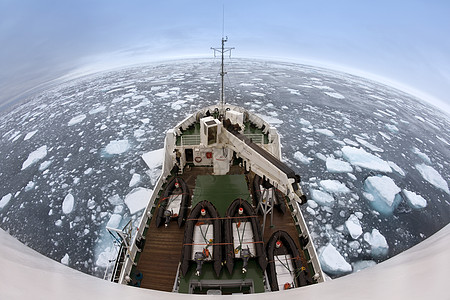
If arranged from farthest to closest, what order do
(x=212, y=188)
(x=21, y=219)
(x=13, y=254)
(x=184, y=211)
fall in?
(x=21, y=219), (x=212, y=188), (x=184, y=211), (x=13, y=254)

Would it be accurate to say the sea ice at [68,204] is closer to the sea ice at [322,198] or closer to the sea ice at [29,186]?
the sea ice at [29,186]

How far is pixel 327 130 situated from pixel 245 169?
11589 mm

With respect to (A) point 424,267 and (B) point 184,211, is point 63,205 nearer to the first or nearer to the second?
(B) point 184,211

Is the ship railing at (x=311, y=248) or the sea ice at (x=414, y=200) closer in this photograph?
the ship railing at (x=311, y=248)

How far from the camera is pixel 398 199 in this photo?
10.1 metres

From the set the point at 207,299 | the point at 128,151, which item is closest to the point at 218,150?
the point at 207,299

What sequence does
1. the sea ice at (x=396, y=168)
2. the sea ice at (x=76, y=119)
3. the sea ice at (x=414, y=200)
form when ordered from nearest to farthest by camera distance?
1. the sea ice at (x=414, y=200)
2. the sea ice at (x=396, y=168)
3. the sea ice at (x=76, y=119)

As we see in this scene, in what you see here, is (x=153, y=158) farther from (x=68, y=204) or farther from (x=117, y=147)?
(x=68, y=204)

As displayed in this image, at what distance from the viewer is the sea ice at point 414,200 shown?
980 centimetres

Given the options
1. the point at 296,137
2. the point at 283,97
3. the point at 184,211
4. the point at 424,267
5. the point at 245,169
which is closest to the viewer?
the point at 424,267

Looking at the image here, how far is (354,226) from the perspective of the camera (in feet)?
28.0

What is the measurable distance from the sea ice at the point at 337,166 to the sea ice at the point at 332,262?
5.21 metres

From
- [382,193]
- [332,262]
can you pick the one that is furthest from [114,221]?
[382,193]

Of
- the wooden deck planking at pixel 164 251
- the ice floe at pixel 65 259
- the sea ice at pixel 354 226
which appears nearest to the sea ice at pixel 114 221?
the ice floe at pixel 65 259
